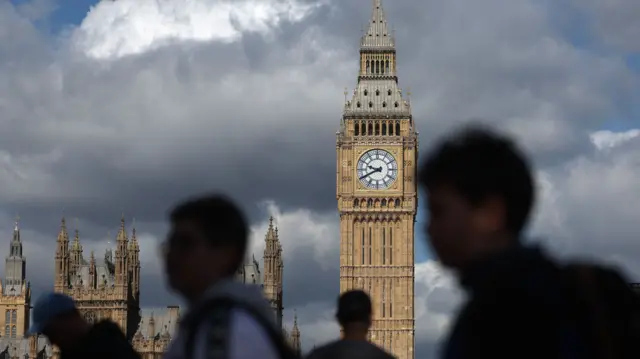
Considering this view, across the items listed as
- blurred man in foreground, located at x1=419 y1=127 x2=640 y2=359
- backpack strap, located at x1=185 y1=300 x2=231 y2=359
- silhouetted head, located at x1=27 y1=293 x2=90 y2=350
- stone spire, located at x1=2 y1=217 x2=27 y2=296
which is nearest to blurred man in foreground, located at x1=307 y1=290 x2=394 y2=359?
silhouetted head, located at x1=27 y1=293 x2=90 y2=350

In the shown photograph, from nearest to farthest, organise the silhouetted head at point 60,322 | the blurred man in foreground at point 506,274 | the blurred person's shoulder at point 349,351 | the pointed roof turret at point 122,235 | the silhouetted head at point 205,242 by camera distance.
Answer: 1. the blurred man in foreground at point 506,274
2. the silhouetted head at point 205,242
3. the silhouetted head at point 60,322
4. the blurred person's shoulder at point 349,351
5. the pointed roof turret at point 122,235

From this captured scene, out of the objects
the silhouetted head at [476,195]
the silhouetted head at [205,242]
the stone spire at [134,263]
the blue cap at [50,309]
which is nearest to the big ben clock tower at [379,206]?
the stone spire at [134,263]

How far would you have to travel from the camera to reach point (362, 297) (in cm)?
1081

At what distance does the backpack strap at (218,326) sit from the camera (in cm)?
588

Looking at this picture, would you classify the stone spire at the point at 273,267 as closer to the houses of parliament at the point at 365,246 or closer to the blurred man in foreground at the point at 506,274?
the houses of parliament at the point at 365,246

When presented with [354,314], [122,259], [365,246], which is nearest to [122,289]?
[122,259]

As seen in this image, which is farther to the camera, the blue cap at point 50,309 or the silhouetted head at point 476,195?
the blue cap at point 50,309

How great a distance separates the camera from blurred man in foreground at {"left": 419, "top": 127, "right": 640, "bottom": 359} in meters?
5.09

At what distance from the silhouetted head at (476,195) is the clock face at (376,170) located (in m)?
89.8

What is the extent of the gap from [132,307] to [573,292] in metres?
94.3

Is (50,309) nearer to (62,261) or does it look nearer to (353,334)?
(353,334)

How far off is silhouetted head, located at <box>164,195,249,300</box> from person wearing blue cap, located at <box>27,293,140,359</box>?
2.31 metres

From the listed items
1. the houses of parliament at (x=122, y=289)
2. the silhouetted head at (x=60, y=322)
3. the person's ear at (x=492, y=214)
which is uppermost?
the houses of parliament at (x=122, y=289)

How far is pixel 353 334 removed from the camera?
10.5 meters
